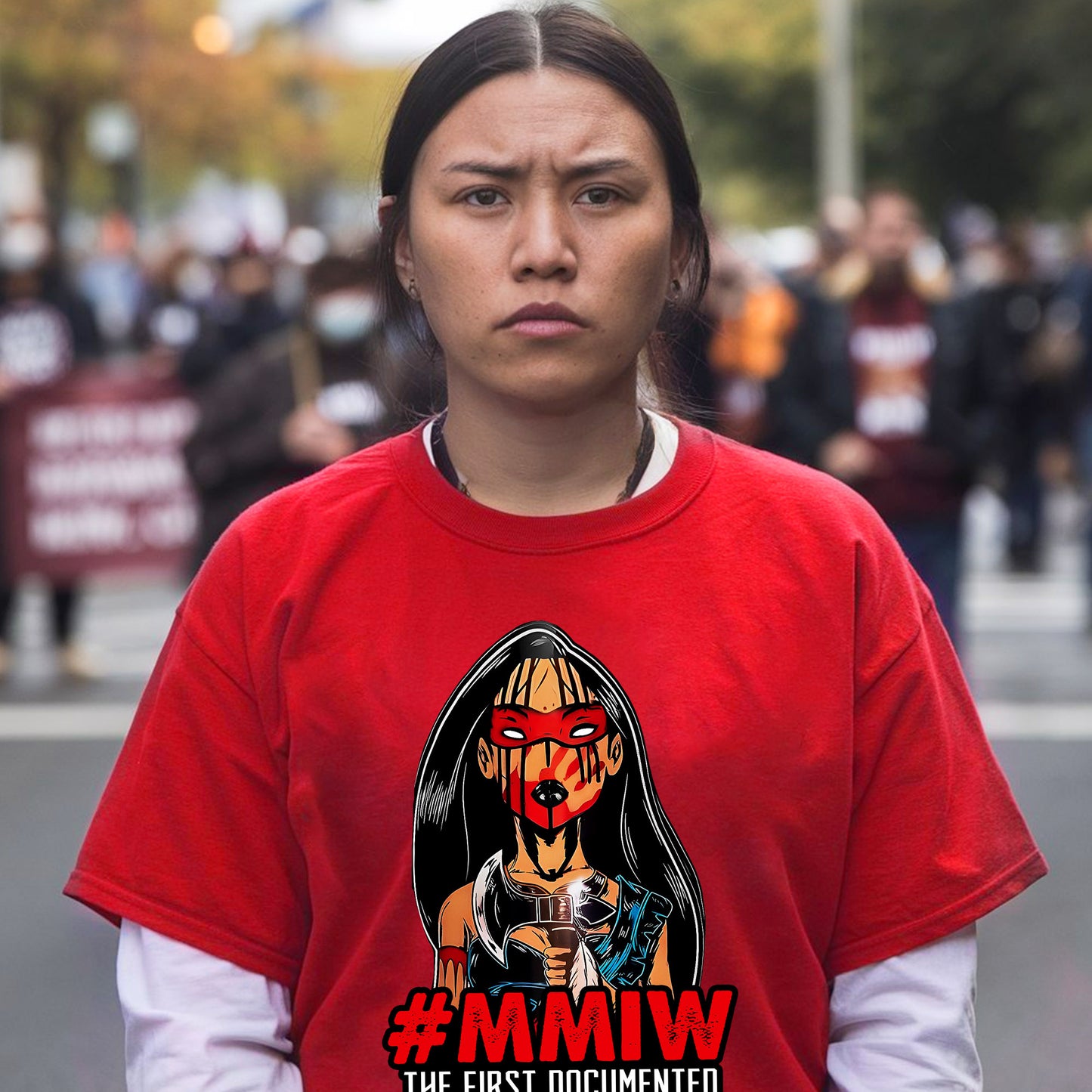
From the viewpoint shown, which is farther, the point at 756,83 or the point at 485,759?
the point at 756,83

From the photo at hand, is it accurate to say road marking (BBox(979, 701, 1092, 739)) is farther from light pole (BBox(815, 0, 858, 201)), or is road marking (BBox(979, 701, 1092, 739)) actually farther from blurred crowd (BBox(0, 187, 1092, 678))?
light pole (BBox(815, 0, 858, 201))

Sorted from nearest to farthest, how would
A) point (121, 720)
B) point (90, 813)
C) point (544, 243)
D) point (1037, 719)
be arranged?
point (544, 243)
point (90, 813)
point (1037, 719)
point (121, 720)

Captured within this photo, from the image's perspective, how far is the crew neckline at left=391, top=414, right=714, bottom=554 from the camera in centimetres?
198

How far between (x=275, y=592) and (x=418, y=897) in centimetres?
29

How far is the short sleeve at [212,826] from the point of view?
1991 mm

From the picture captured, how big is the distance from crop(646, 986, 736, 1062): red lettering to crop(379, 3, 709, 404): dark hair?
695 mm

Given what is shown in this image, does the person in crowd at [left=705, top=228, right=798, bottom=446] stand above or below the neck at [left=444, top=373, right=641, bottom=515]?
above

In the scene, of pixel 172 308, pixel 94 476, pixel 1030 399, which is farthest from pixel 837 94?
pixel 94 476

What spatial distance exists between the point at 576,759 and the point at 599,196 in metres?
0.48

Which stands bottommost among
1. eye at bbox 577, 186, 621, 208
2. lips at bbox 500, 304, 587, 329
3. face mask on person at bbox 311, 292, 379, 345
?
lips at bbox 500, 304, 587, 329

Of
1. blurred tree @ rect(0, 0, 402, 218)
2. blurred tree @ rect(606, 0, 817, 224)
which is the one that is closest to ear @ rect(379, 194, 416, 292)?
blurred tree @ rect(0, 0, 402, 218)

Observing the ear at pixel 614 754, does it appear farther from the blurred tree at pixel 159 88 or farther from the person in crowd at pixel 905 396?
the blurred tree at pixel 159 88

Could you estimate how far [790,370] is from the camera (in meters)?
8.14

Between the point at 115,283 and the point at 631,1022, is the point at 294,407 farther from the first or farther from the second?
the point at 115,283
